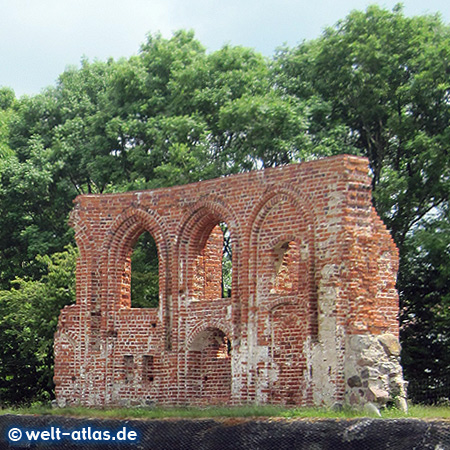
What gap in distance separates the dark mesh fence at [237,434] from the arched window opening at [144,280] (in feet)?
25.4

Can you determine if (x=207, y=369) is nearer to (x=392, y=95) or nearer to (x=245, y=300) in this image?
(x=245, y=300)

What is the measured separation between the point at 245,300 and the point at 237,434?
12.1ft

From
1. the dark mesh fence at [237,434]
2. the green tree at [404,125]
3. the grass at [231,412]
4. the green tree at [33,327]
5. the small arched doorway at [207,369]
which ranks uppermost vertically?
the green tree at [404,125]

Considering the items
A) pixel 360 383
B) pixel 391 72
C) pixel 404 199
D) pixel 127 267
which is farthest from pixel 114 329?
pixel 391 72

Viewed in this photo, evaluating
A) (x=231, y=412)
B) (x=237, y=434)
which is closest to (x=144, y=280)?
(x=231, y=412)

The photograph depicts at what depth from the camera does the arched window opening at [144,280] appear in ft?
97.8

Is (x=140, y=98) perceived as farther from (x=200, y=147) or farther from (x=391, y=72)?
(x=391, y=72)

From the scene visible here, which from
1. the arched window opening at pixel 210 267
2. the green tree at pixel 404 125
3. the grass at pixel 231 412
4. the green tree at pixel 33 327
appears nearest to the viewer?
the grass at pixel 231 412

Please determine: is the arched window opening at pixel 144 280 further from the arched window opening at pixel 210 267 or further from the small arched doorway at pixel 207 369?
the small arched doorway at pixel 207 369

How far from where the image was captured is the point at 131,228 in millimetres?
24625

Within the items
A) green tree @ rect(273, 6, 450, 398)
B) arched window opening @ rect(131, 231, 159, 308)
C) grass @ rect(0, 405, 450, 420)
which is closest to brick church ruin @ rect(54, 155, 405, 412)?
grass @ rect(0, 405, 450, 420)

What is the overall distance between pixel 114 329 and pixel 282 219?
491 cm

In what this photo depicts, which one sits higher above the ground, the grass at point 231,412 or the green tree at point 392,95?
the green tree at point 392,95

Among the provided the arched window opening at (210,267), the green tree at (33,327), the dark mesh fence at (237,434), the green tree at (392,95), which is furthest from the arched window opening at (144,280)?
the dark mesh fence at (237,434)
